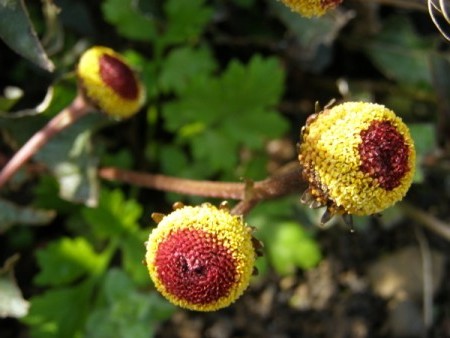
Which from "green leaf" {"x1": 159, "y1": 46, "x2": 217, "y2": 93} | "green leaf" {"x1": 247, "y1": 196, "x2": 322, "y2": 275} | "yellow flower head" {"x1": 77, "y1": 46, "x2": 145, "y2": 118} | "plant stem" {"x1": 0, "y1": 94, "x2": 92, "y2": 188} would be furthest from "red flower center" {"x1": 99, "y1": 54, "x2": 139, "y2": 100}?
"green leaf" {"x1": 247, "y1": 196, "x2": 322, "y2": 275}

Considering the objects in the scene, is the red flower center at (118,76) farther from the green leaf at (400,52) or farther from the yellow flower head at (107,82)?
the green leaf at (400,52)

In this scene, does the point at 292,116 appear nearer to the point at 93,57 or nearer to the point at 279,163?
the point at 279,163

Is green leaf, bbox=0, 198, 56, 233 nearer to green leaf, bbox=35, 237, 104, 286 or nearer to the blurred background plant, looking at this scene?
the blurred background plant

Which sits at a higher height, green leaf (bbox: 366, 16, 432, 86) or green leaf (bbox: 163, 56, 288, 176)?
green leaf (bbox: 163, 56, 288, 176)

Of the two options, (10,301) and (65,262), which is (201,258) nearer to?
(10,301)

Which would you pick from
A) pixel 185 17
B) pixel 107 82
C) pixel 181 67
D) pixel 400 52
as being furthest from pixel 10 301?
pixel 400 52

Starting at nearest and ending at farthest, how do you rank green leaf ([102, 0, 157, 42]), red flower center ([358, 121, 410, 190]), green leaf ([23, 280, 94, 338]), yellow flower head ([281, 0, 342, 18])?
red flower center ([358, 121, 410, 190]) → yellow flower head ([281, 0, 342, 18]) → green leaf ([23, 280, 94, 338]) → green leaf ([102, 0, 157, 42])

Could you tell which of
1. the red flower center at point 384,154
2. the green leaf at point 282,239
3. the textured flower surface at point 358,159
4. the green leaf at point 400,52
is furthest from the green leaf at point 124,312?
the green leaf at point 400,52
